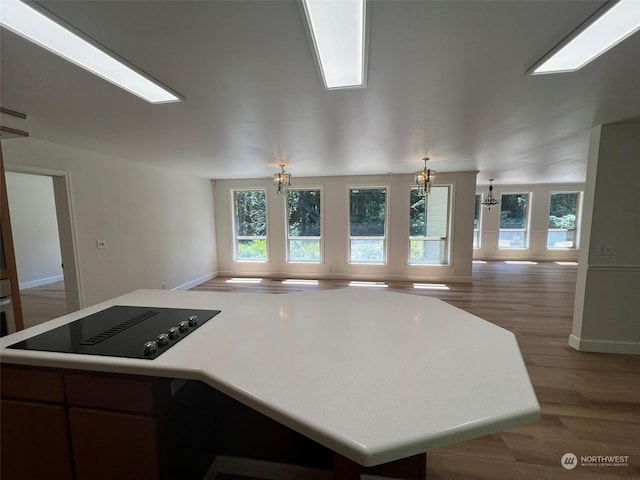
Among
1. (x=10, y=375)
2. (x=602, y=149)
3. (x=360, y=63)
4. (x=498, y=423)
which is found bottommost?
(x=10, y=375)

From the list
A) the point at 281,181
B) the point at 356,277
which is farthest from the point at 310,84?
the point at 356,277

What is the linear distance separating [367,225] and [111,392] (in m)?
5.67

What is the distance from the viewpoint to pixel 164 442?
1.10 metres

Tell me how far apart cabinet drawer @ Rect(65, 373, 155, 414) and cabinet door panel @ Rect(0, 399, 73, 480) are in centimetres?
13

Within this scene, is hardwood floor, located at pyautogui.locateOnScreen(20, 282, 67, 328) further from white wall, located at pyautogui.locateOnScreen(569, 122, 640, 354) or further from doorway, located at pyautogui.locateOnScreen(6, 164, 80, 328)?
white wall, located at pyautogui.locateOnScreen(569, 122, 640, 354)

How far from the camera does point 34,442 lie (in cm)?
117

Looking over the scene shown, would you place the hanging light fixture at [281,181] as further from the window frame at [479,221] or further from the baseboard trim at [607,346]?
the window frame at [479,221]

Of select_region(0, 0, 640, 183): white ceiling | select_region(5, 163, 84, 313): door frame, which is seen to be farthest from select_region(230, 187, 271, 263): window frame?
select_region(5, 163, 84, 313): door frame

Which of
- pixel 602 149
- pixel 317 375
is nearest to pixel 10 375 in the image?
pixel 317 375

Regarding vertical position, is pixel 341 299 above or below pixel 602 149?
below

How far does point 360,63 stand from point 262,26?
58 cm

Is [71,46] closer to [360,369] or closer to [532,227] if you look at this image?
[360,369]

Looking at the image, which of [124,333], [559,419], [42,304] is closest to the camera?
[124,333]

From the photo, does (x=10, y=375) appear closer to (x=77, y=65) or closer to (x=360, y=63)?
(x=77, y=65)
